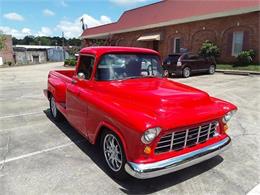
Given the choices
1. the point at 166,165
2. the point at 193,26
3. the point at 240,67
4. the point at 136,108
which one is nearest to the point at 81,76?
the point at 136,108

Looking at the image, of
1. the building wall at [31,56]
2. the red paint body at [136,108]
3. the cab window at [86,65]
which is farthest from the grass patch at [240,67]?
the building wall at [31,56]

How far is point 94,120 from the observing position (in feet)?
12.3

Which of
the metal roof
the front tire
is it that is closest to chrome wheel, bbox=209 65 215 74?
the metal roof

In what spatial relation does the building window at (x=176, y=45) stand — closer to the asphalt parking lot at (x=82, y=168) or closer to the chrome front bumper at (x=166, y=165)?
the asphalt parking lot at (x=82, y=168)

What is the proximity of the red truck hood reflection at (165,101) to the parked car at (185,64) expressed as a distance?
1063 cm

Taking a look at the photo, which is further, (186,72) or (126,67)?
(186,72)

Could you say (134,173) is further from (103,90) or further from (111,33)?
(111,33)

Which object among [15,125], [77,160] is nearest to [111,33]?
[15,125]

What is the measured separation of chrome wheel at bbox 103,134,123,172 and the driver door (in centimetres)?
66

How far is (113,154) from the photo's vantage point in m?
3.51

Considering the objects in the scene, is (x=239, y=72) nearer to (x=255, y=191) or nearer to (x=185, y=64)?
(x=185, y=64)

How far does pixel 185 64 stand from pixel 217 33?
6860mm

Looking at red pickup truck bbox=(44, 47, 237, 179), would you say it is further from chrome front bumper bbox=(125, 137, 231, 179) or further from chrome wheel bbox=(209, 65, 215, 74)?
chrome wheel bbox=(209, 65, 215, 74)

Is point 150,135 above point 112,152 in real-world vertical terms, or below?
above
